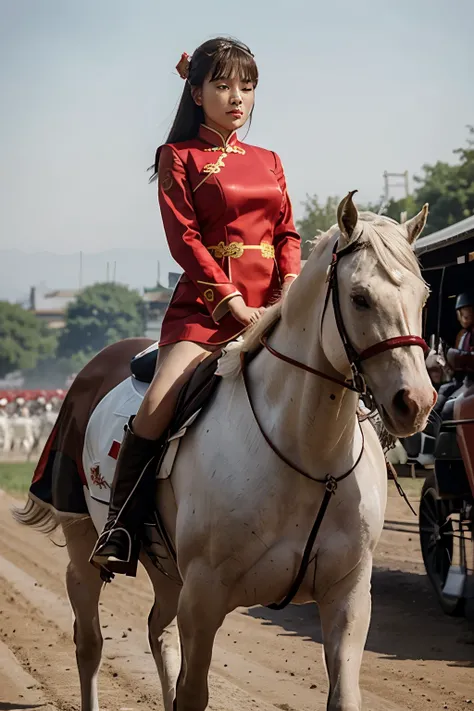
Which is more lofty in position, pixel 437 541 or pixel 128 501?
pixel 128 501

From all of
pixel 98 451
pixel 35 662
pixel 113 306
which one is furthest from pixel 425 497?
pixel 113 306

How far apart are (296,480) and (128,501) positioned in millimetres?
987

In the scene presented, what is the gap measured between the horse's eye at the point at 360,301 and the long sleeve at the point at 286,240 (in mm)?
1255

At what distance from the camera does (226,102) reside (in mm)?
5168

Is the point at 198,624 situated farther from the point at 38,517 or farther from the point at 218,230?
the point at 38,517

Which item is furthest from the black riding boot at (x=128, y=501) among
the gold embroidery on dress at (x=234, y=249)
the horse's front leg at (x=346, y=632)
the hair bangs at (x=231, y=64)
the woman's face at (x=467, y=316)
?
the woman's face at (x=467, y=316)

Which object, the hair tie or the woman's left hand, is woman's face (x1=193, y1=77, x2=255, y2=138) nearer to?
the hair tie

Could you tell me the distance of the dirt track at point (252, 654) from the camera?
271 inches

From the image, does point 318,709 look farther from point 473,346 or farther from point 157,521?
point 473,346

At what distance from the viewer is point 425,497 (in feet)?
33.9

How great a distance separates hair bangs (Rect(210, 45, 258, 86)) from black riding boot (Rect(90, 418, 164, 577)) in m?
1.60

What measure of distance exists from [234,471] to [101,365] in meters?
2.43

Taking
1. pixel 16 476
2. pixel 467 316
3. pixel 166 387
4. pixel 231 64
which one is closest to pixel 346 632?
pixel 166 387

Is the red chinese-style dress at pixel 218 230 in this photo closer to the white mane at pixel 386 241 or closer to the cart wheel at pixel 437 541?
the white mane at pixel 386 241
